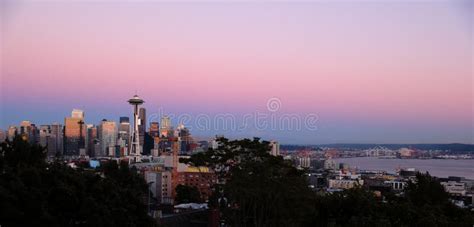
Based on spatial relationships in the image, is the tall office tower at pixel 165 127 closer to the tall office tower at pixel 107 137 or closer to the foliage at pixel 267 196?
the tall office tower at pixel 107 137

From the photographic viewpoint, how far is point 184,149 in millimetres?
44906

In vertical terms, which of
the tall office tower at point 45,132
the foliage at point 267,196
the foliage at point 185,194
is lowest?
the foliage at point 185,194

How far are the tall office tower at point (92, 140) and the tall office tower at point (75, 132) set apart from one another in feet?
4.28

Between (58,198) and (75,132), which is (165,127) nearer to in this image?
(75,132)

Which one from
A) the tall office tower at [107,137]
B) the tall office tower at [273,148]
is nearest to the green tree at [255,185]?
the tall office tower at [273,148]

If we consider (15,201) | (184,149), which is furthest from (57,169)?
(184,149)

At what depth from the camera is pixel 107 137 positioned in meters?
66.2

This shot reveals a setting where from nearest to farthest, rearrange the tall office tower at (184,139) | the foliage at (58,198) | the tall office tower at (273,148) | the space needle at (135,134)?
1. the foliage at (58,198)
2. the tall office tower at (273,148)
3. the tall office tower at (184,139)
4. the space needle at (135,134)

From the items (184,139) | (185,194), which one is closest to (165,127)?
(184,139)

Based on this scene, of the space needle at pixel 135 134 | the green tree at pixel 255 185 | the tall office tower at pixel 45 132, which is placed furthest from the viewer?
the space needle at pixel 135 134

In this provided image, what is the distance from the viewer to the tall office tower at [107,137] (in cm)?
6359

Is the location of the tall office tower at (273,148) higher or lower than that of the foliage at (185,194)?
higher

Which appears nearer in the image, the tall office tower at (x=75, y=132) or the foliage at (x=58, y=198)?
the foliage at (x=58, y=198)

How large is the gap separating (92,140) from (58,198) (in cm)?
5596
